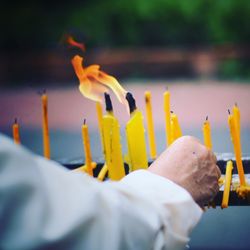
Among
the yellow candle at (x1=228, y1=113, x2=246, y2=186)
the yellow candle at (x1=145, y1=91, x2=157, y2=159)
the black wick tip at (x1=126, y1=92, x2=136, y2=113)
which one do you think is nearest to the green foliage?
the yellow candle at (x1=145, y1=91, x2=157, y2=159)

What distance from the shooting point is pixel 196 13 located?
46.2 feet

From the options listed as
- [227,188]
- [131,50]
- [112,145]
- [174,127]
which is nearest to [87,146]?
[112,145]

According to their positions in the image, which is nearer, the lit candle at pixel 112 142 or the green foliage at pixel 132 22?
the lit candle at pixel 112 142

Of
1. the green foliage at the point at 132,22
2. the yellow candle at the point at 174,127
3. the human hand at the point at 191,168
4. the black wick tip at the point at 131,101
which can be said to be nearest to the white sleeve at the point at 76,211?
the human hand at the point at 191,168

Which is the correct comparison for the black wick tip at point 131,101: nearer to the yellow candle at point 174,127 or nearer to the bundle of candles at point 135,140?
the bundle of candles at point 135,140

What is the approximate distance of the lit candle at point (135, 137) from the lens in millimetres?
1510

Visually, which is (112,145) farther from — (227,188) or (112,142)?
(227,188)

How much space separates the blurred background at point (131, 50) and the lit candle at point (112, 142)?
8204 millimetres

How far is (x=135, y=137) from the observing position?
156 centimetres

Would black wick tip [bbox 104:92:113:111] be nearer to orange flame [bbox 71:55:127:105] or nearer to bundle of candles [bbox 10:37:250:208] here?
bundle of candles [bbox 10:37:250:208]

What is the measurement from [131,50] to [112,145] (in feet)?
42.3

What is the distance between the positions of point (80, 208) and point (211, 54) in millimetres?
13157

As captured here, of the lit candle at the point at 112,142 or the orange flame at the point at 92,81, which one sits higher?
the orange flame at the point at 92,81

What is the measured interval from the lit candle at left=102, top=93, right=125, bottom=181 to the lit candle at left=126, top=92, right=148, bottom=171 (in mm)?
34
